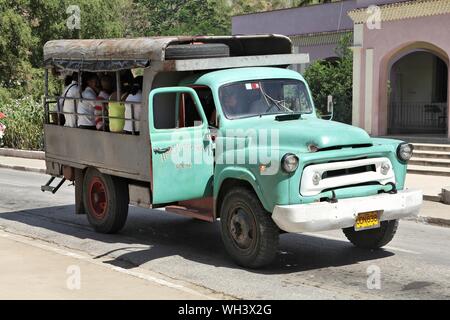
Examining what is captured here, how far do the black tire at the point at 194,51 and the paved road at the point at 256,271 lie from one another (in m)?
2.55

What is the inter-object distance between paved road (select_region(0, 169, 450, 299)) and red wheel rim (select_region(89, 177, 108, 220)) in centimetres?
35

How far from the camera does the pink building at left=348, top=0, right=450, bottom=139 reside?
22.0 m

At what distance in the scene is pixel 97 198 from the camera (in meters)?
11.3

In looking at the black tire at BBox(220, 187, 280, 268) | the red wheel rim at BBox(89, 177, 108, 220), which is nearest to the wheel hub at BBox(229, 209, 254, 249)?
the black tire at BBox(220, 187, 280, 268)

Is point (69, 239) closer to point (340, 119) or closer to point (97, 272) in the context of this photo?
point (97, 272)

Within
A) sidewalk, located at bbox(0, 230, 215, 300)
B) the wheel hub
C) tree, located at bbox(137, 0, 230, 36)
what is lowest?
sidewalk, located at bbox(0, 230, 215, 300)

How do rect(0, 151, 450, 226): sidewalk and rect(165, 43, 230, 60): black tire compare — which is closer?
rect(165, 43, 230, 60): black tire

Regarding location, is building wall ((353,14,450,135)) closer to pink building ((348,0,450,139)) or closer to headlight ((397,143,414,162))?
pink building ((348,0,450,139))

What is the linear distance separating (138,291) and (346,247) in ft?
11.5

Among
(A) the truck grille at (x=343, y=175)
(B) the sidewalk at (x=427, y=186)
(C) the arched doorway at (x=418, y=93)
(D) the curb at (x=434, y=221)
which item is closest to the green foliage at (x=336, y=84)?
(C) the arched doorway at (x=418, y=93)

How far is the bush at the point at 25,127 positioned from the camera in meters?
27.0

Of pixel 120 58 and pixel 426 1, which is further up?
pixel 426 1
